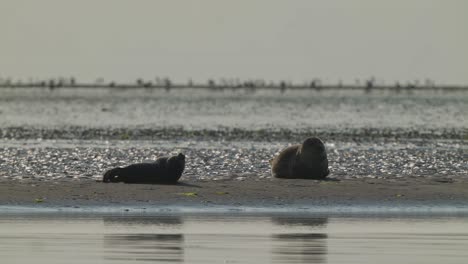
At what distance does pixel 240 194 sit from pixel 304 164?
339cm

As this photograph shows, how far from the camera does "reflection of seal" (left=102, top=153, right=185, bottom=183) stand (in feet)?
79.6

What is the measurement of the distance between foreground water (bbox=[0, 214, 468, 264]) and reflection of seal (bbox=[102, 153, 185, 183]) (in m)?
3.93

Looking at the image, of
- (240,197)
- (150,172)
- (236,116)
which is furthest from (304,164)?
(236,116)

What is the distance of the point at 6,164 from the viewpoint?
28.6 meters

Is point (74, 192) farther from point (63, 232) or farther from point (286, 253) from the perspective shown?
point (286, 253)

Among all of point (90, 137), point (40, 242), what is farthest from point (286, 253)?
→ point (90, 137)

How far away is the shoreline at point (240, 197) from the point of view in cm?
2128

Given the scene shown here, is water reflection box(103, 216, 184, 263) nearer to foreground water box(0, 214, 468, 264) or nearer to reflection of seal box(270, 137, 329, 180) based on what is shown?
foreground water box(0, 214, 468, 264)

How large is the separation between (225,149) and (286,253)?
19.4 metres

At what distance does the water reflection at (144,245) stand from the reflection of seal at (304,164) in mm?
6786

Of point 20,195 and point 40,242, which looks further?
point 20,195

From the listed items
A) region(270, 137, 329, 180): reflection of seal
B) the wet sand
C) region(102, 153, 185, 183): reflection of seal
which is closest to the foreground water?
the wet sand

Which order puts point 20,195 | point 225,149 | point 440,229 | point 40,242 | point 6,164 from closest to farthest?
point 40,242
point 440,229
point 20,195
point 6,164
point 225,149

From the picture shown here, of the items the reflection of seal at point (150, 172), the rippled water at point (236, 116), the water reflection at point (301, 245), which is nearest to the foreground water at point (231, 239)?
the water reflection at point (301, 245)
